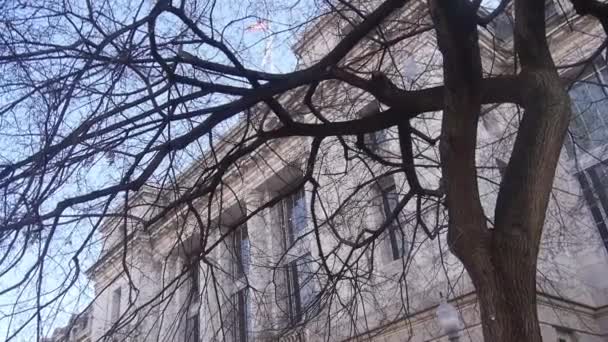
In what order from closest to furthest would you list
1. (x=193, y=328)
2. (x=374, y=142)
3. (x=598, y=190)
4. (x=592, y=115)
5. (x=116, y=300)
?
(x=193, y=328) → (x=374, y=142) → (x=598, y=190) → (x=592, y=115) → (x=116, y=300)

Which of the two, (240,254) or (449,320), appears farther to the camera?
(240,254)

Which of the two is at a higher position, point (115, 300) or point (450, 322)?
point (115, 300)

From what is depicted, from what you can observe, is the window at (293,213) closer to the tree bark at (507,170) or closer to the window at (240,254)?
the window at (240,254)

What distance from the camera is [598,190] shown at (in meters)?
13.5

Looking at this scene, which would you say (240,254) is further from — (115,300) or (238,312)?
(115,300)

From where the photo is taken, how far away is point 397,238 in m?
14.5

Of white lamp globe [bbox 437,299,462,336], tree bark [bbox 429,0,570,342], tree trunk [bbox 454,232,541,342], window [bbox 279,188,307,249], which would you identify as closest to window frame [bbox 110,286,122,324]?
window [bbox 279,188,307,249]

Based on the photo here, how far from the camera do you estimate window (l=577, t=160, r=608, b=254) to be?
13.4 m

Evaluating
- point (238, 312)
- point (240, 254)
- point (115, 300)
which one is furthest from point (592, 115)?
point (115, 300)

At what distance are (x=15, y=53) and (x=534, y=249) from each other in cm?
438

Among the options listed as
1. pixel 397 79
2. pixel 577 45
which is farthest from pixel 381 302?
pixel 577 45

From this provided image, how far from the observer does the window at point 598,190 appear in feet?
44.0

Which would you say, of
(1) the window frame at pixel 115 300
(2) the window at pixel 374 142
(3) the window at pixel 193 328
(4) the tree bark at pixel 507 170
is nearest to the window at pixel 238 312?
(3) the window at pixel 193 328

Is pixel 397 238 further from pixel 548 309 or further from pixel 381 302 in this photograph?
pixel 548 309
